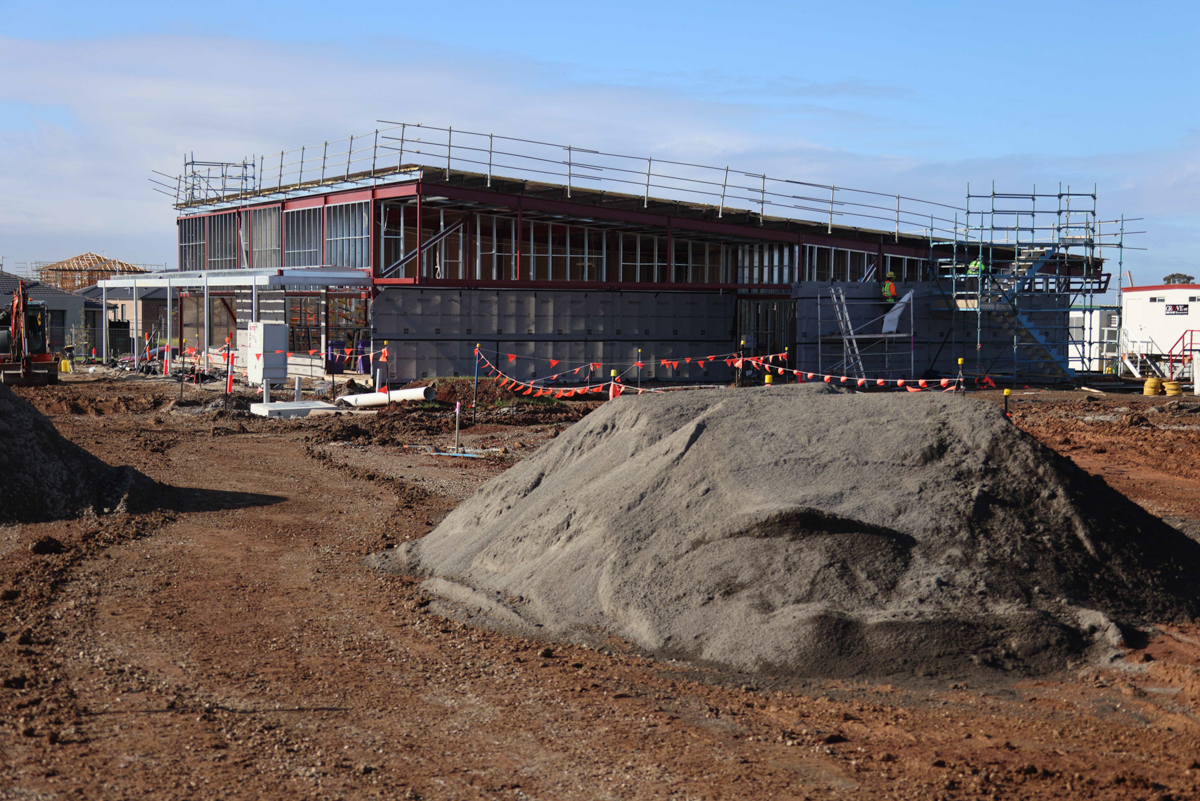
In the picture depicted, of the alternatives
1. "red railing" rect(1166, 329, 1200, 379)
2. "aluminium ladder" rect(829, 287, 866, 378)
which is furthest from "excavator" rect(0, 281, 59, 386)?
"red railing" rect(1166, 329, 1200, 379)

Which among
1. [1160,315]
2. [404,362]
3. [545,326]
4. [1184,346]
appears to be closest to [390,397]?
[404,362]

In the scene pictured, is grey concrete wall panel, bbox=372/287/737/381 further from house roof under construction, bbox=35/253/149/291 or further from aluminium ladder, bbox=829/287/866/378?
house roof under construction, bbox=35/253/149/291

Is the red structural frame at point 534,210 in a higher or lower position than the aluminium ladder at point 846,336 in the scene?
higher

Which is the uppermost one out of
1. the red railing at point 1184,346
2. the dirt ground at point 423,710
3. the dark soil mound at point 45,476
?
the red railing at point 1184,346

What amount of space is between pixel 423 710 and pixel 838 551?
11.0 ft

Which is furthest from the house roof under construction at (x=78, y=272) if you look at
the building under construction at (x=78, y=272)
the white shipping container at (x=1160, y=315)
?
the white shipping container at (x=1160, y=315)

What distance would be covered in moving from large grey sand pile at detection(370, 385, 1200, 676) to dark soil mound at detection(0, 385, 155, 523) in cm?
480

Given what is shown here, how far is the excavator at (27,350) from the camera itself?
98.2 feet

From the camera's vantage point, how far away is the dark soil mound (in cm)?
1191

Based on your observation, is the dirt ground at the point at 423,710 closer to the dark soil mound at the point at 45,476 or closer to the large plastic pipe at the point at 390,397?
the dark soil mound at the point at 45,476

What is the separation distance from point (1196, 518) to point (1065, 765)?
8442 millimetres

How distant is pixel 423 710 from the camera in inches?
248

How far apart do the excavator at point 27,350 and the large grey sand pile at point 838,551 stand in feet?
81.5

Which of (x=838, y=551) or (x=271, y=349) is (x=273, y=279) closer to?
(x=271, y=349)
